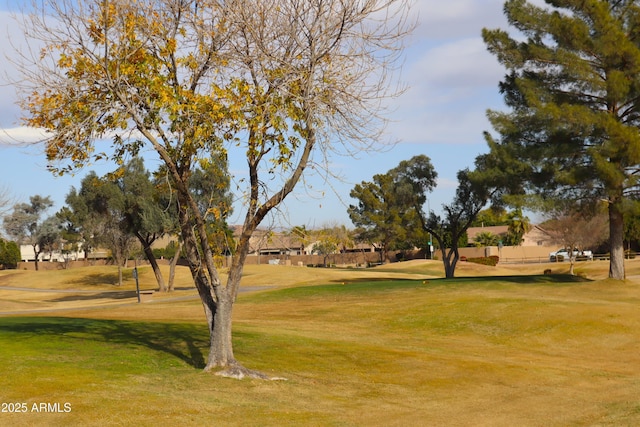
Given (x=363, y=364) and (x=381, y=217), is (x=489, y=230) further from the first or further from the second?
(x=363, y=364)

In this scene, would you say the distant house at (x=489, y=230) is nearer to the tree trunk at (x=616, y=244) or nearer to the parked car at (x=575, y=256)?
the parked car at (x=575, y=256)

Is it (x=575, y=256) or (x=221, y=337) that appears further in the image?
(x=575, y=256)

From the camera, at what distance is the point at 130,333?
77.5 feet

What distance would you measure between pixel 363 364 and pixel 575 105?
23.3m

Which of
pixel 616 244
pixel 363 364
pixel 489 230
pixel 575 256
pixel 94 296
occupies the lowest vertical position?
pixel 94 296

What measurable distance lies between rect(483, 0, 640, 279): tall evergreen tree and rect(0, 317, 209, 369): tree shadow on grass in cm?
2229

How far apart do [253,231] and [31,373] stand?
571 centimetres

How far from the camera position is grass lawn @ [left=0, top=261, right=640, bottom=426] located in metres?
14.5

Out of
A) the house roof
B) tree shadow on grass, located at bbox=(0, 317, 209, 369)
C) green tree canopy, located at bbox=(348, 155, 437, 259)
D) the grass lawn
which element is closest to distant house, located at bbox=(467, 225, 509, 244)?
the house roof

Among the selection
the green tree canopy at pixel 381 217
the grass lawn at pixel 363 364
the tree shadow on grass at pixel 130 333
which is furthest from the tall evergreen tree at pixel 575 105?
the green tree canopy at pixel 381 217

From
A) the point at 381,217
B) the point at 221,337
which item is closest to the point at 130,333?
the point at 221,337

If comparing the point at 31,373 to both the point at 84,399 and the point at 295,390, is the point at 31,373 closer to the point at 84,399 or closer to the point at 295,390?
the point at 84,399

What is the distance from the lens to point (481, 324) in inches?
1193

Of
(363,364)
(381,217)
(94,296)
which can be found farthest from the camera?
→ (381,217)
